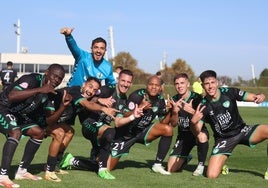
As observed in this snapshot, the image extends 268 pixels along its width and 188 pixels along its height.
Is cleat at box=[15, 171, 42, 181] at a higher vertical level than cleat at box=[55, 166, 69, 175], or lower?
higher

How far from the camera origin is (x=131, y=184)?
673 centimetres

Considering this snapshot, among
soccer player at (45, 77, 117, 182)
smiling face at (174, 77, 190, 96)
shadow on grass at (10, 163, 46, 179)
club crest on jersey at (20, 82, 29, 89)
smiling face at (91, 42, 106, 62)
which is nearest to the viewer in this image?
club crest on jersey at (20, 82, 29, 89)

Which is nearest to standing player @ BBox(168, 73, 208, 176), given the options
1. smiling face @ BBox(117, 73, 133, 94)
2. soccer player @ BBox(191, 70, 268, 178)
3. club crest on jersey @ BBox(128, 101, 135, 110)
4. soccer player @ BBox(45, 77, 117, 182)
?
soccer player @ BBox(191, 70, 268, 178)

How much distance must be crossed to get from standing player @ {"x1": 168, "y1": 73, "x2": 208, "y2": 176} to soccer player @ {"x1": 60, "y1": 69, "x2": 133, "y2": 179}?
91 cm

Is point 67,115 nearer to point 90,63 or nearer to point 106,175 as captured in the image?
point 106,175

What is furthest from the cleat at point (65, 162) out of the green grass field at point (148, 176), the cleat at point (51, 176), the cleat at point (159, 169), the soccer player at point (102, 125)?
the cleat at point (159, 169)

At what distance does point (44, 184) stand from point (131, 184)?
1282 millimetres

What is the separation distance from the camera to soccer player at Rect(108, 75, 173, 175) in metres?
7.93

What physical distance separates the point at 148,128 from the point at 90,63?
167 centimetres

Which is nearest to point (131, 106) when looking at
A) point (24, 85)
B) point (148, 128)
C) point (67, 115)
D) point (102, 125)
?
point (102, 125)

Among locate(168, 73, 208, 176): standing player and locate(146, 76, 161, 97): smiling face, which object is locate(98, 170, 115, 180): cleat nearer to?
locate(168, 73, 208, 176): standing player

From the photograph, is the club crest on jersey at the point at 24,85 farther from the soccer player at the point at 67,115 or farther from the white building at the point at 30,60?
the white building at the point at 30,60

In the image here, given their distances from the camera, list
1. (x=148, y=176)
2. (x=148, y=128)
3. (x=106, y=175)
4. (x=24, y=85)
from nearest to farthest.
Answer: (x=24, y=85), (x=106, y=175), (x=148, y=176), (x=148, y=128)

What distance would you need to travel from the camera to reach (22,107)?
666 centimetres
